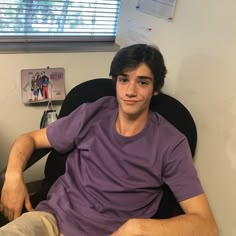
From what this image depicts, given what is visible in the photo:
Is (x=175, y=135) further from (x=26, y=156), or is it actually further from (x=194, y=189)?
(x=26, y=156)

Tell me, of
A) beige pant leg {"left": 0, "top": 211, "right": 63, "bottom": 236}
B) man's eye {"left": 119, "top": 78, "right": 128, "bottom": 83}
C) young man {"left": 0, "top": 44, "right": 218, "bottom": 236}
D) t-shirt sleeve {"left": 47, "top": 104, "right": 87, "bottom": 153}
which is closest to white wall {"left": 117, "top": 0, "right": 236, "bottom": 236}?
young man {"left": 0, "top": 44, "right": 218, "bottom": 236}

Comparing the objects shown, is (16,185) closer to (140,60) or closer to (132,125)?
(132,125)

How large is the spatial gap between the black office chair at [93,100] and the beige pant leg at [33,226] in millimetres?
169

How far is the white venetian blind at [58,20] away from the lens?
1797 mm

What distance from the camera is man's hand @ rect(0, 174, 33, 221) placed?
4.13 feet

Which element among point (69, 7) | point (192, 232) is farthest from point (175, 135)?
point (69, 7)

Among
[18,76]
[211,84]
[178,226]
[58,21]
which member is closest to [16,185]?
[178,226]

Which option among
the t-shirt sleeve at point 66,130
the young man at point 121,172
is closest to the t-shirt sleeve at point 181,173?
the young man at point 121,172

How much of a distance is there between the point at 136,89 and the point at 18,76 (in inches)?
32.1

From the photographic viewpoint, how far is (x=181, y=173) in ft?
4.03

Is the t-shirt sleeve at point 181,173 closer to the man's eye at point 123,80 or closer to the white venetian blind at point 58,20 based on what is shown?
the man's eye at point 123,80

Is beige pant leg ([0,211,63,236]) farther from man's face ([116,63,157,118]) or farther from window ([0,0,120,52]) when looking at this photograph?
window ([0,0,120,52])

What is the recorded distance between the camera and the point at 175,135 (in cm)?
130

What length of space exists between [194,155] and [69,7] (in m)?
1.10
